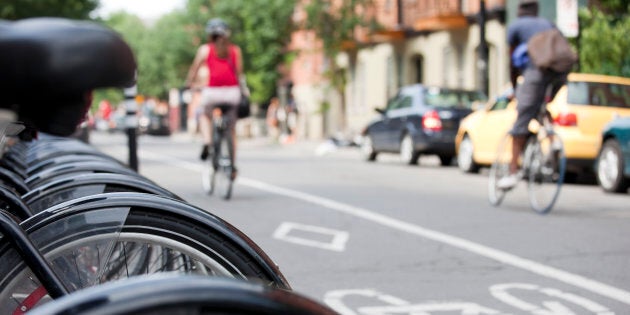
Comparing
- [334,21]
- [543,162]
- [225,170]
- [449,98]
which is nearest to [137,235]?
[543,162]

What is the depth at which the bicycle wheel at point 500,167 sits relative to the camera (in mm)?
A: 10523

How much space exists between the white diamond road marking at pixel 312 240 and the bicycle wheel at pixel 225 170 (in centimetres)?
266

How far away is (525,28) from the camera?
10.5 metres

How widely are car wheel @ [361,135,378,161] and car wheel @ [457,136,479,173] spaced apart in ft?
15.9

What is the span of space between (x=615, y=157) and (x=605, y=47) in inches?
282

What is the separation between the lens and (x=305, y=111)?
166 feet

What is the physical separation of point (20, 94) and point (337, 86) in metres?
38.5

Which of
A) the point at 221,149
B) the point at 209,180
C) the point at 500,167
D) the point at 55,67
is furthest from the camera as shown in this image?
the point at 209,180

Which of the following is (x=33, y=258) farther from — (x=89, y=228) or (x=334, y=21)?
(x=334, y=21)

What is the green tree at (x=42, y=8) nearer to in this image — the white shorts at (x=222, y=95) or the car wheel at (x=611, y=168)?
the white shorts at (x=222, y=95)

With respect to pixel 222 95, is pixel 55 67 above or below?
above

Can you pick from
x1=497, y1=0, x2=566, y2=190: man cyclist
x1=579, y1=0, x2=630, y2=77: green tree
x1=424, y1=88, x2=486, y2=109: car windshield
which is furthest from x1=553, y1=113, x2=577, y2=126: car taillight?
x1=424, y1=88, x2=486, y2=109: car windshield

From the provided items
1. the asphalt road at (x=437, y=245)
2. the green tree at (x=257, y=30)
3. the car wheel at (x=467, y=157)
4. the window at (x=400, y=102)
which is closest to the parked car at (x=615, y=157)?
the asphalt road at (x=437, y=245)

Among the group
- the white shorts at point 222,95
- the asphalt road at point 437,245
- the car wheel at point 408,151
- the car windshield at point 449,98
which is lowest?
the car wheel at point 408,151
